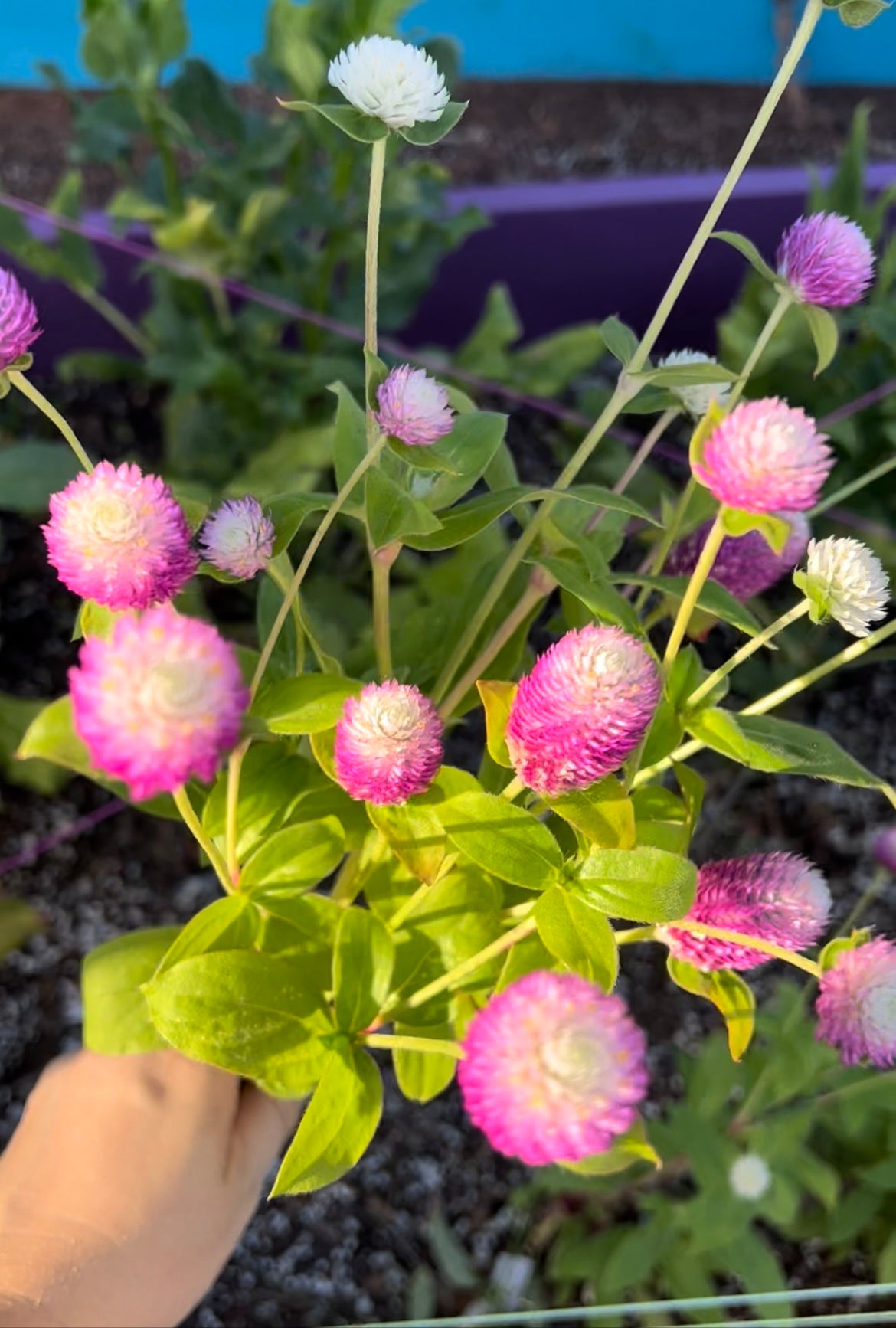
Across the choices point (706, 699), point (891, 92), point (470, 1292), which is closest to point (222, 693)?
point (706, 699)

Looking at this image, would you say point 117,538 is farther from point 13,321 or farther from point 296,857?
point 296,857

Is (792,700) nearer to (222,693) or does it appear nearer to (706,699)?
(706,699)

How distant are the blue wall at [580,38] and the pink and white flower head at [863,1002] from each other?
1.41 m

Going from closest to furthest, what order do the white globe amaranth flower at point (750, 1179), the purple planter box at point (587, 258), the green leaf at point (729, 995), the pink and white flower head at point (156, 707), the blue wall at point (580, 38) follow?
the pink and white flower head at point (156, 707) < the green leaf at point (729, 995) < the white globe amaranth flower at point (750, 1179) < the purple planter box at point (587, 258) < the blue wall at point (580, 38)

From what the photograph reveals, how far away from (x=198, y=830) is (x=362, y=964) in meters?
0.11

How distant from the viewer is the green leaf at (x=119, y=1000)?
593 millimetres

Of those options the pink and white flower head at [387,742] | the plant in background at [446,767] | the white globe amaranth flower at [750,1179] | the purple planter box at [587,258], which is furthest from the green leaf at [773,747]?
the purple planter box at [587,258]

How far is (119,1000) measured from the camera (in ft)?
1.96

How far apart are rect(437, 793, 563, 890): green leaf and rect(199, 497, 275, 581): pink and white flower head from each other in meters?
0.12

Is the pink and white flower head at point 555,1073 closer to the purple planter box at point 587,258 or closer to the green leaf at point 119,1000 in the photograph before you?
the green leaf at point 119,1000

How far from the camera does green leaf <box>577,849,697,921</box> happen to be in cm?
46

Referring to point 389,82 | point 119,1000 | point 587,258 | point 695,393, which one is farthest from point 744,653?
point 587,258

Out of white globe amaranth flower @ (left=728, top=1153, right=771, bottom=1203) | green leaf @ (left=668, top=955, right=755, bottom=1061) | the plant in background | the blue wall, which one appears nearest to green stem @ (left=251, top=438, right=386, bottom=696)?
the plant in background

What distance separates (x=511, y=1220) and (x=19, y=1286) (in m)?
0.43
